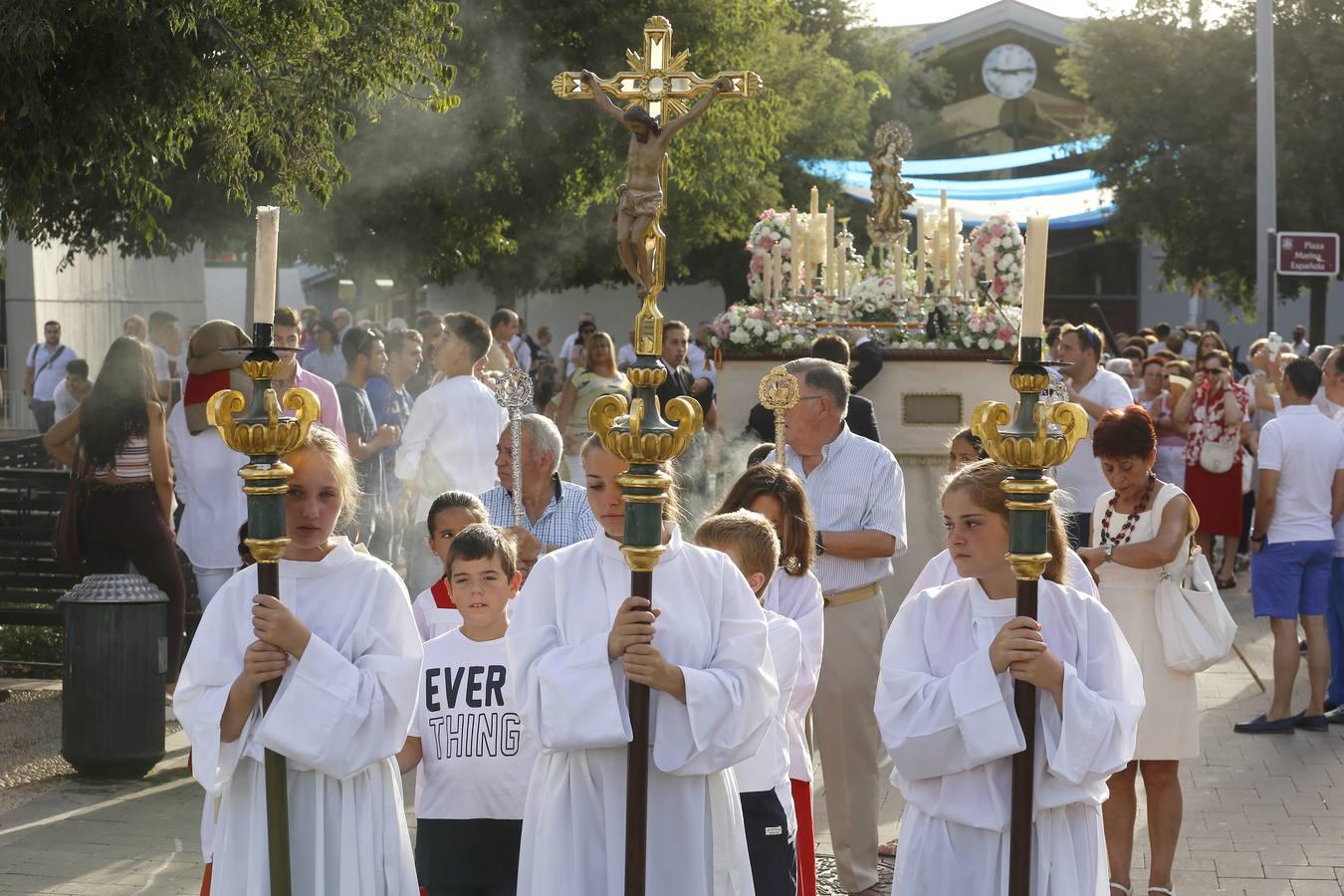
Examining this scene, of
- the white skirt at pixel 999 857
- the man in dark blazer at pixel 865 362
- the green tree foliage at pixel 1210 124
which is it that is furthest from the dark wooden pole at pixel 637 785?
the green tree foliage at pixel 1210 124

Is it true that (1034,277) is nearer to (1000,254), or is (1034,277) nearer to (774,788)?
(774,788)

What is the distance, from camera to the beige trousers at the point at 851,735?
21.8 ft

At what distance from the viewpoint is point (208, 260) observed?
41.1 m

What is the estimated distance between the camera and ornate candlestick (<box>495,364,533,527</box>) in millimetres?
6676

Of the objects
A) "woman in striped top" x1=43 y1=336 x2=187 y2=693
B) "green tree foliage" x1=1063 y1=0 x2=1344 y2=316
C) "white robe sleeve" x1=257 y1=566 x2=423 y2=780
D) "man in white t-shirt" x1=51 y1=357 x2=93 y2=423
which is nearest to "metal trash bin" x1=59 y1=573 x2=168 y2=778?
"woman in striped top" x1=43 y1=336 x2=187 y2=693

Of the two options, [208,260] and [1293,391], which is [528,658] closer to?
[1293,391]

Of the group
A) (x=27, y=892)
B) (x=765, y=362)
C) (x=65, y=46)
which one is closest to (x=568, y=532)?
(x=27, y=892)

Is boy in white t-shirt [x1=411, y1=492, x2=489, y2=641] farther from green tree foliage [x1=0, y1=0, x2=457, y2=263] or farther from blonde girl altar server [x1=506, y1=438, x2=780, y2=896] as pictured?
green tree foliage [x1=0, y1=0, x2=457, y2=263]

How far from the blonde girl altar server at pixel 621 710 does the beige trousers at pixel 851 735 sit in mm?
2383

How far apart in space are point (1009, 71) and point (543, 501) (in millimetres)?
45931

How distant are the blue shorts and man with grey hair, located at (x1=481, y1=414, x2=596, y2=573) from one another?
4.41 m

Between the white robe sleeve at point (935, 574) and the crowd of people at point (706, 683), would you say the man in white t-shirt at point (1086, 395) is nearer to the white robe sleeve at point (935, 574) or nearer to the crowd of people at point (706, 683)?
the crowd of people at point (706, 683)

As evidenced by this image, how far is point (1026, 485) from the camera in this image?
13.0ft

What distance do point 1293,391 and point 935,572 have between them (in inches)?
217
